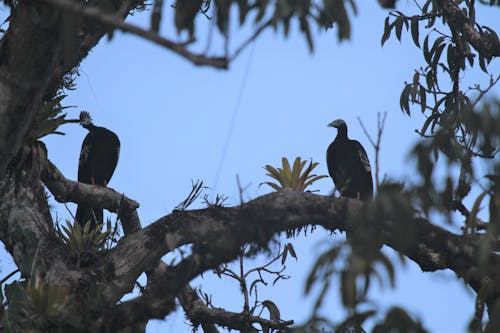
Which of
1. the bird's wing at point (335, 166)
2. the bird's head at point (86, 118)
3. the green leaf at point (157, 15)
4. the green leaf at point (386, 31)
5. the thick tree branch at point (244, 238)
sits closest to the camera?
the green leaf at point (157, 15)

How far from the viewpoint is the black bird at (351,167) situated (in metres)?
7.57

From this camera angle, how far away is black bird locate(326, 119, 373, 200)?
7566mm

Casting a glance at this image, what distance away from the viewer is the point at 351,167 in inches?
299

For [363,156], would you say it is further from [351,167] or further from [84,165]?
[84,165]

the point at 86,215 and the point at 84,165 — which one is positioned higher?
the point at 84,165

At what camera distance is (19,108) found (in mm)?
3705

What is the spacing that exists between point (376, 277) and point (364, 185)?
5.08 m

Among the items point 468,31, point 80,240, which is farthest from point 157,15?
point 468,31

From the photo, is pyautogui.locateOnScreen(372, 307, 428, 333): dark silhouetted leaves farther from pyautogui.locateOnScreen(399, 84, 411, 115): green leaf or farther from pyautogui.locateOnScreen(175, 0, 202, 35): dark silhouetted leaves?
pyautogui.locateOnScreen(399, 84, 411, 115): green leaf

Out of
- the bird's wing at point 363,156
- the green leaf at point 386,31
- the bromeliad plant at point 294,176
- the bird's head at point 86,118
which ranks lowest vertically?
the bromeliad plant at point 294,176

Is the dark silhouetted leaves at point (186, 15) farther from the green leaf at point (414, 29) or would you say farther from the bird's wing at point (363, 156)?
the bird's wing at point (363, 156)

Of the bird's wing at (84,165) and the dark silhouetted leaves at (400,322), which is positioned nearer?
the dark silhouetted leaves at (400,322)

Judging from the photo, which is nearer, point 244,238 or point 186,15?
point 186,15

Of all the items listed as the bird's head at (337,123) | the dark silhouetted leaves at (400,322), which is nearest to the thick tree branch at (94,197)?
the dark silhouetted leaves at (400,322)
